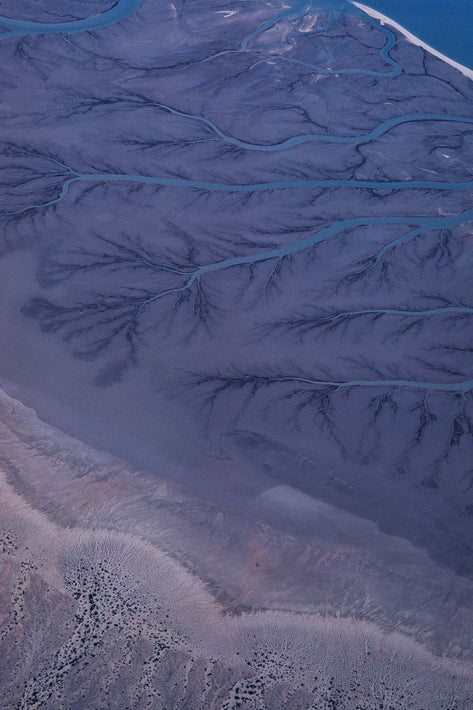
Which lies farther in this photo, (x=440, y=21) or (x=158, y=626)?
(x=440, y=21)

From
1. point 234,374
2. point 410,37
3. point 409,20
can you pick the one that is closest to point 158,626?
point 234,374

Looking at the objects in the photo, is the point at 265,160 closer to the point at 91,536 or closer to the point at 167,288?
the point at 167,288

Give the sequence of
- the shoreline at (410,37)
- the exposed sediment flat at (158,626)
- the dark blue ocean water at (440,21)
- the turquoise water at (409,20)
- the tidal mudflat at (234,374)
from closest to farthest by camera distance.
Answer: the exposed sediment flat at (158,626) → the tidal mudflat at (234,374) → the shoreline at (410,37) → the turquoise water at (409,20) → the dark blue ocean water at (440,21)

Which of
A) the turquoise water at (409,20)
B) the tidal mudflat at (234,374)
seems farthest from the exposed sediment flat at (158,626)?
the turquoise water at (409,20)

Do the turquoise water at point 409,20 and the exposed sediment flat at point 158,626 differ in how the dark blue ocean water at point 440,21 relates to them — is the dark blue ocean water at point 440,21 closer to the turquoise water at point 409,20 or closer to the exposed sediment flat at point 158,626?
the turquoise water at point 409,20

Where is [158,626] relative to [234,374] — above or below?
below

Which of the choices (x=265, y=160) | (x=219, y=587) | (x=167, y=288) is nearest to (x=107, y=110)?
(x=265, y=160)

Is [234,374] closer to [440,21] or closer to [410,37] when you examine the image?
[410,37]

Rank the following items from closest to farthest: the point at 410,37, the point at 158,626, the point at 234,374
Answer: the point at 158,626
the point at 234,374
the point at 410,37
